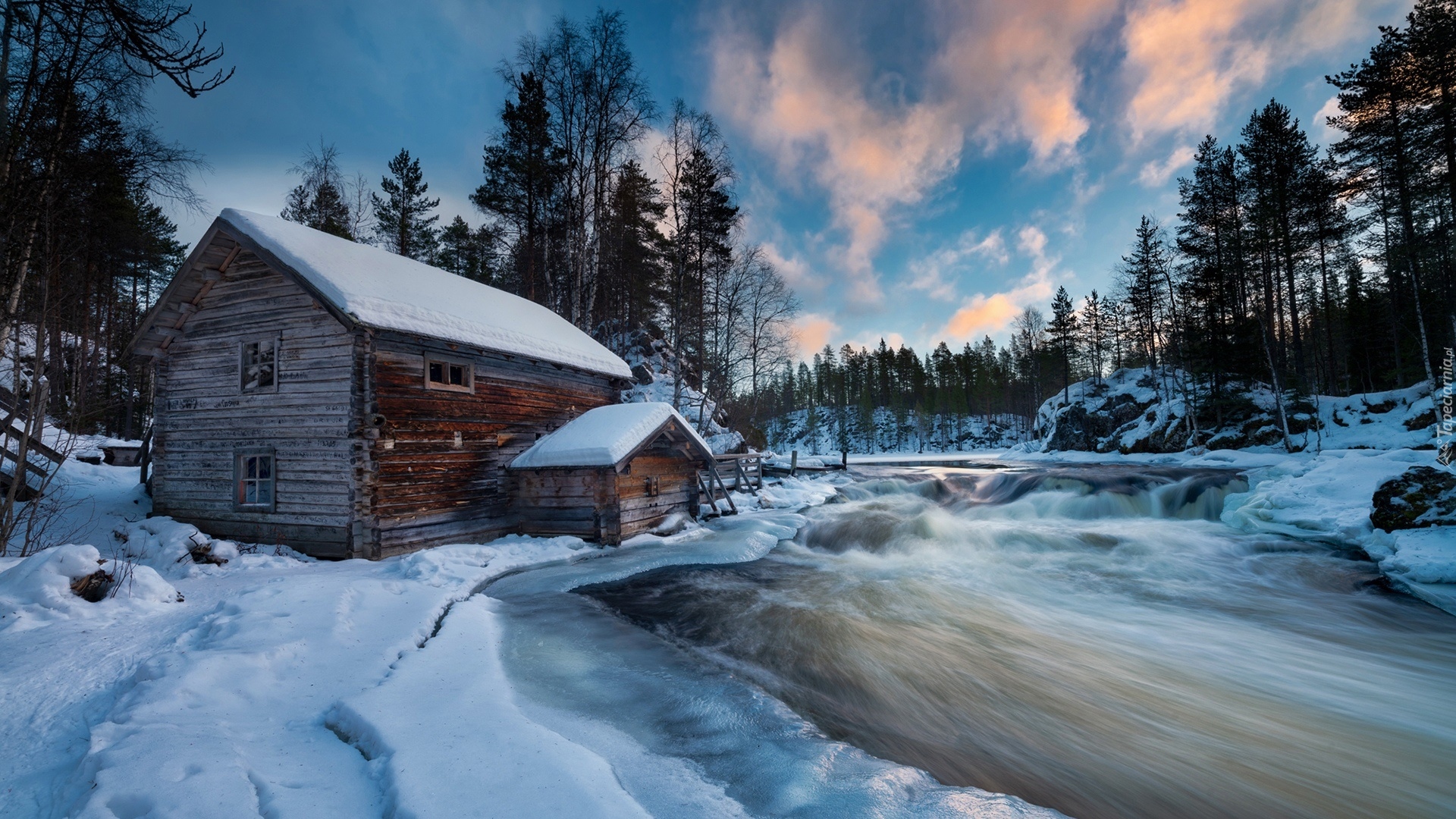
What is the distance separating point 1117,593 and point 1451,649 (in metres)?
3.29

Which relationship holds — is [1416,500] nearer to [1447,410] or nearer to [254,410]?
[1447,410]

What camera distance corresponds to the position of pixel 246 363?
10.7 meters

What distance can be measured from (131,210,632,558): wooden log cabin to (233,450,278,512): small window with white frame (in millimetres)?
32

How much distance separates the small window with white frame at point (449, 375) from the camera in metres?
10.7

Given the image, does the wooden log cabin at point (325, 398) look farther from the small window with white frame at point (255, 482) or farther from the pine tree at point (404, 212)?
the pine tree at point (404, 212)

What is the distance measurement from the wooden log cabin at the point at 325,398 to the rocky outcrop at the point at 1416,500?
17.2 m

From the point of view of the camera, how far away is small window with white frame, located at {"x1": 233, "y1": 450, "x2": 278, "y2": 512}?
10.3 m

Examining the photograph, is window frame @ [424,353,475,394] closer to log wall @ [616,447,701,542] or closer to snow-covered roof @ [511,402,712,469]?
snow-covered roof @ [511,402,712,469]

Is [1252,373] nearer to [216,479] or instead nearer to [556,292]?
[556,292]

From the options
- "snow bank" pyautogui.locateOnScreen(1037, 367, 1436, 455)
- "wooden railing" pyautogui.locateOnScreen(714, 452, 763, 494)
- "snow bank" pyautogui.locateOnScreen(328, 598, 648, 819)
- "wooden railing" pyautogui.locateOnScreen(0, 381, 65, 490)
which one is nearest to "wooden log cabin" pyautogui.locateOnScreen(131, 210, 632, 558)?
"wooden railing" pyautogui.locateOnScreen(0, 381, 65, 490)

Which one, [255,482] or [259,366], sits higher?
[259,366]

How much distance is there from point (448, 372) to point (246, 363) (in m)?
4.15

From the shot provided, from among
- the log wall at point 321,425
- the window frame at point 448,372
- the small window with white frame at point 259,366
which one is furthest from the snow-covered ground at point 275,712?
the small window with white frame at point 259,366

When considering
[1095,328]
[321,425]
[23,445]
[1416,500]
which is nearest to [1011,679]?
[1416,500]
